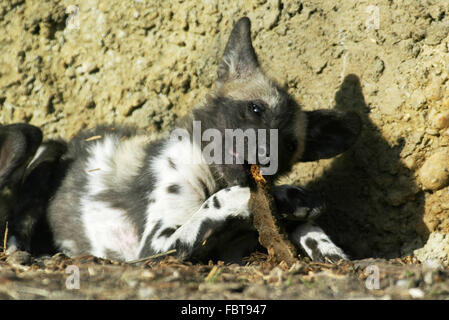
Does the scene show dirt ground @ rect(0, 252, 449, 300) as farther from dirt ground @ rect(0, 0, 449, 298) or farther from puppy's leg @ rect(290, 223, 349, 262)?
puppy's leg @ rect(290, 223, 349, 262)

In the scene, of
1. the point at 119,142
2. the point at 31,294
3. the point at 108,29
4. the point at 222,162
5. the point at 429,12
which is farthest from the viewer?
the point at 108,29

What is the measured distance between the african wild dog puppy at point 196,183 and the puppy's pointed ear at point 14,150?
1.42 ft

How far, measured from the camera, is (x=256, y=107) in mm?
4672

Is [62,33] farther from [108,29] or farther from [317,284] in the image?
[317,284]

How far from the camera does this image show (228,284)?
3236mm

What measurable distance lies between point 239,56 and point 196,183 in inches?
45.7

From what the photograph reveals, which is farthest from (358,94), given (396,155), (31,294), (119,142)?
(31,294)

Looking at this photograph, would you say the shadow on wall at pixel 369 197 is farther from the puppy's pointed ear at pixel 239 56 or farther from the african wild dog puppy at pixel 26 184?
the african wild dog puppy at pixel 26 184

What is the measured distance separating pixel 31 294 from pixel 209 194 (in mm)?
1947

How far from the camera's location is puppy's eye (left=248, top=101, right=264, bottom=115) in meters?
4.65

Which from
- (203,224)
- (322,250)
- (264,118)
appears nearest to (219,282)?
(203,224)

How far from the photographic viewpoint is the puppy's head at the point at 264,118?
457cm

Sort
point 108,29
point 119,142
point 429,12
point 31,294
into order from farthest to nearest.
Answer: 1. point 108,29
2. point 119,142
3. point 429,12
4. point 31,294

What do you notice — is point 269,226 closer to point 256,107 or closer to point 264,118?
point 264,118
